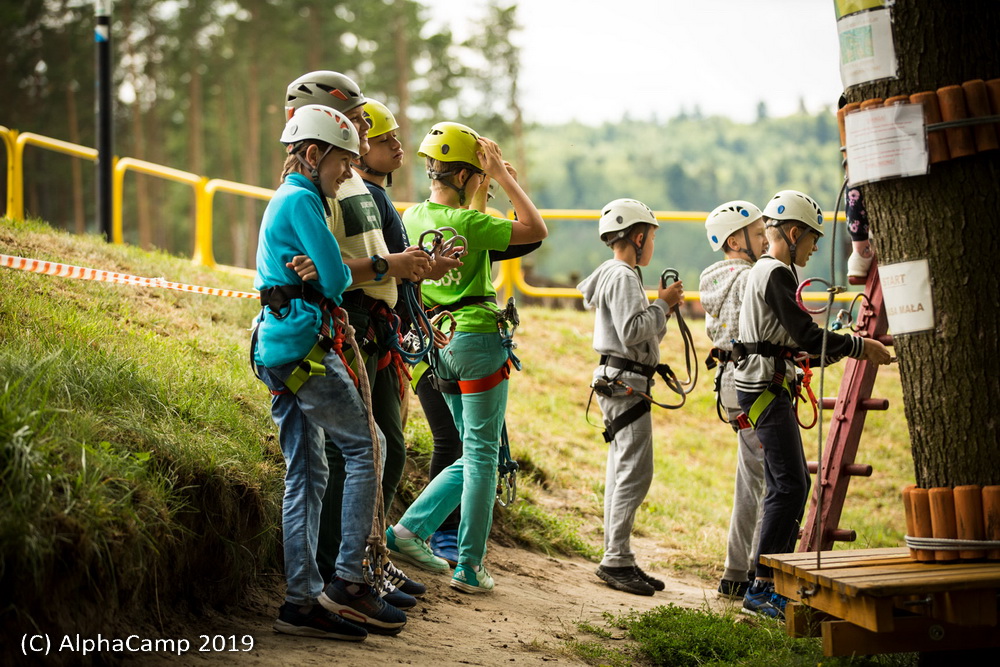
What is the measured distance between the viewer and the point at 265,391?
6145mm

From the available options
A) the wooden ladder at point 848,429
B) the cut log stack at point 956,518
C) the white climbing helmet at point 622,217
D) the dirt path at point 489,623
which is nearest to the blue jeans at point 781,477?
the wooden ladder at point 848,429

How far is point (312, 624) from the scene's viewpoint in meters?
4.15

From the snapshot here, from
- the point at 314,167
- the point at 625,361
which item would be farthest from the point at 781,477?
the point at 314,167

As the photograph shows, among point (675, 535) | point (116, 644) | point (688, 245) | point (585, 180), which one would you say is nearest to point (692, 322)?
point (675, 535)

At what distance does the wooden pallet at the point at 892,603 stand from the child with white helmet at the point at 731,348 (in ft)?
5.48

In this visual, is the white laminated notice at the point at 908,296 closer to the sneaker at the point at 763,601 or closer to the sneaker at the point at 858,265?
the sneaker at the point at 858,265

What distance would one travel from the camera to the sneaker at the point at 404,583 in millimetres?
4816

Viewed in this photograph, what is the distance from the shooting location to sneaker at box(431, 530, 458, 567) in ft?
19.6

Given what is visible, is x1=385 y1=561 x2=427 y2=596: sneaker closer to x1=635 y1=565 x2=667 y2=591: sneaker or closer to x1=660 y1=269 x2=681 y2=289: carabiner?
x1=635 y1=565 x2=667 y2=591: sneaker

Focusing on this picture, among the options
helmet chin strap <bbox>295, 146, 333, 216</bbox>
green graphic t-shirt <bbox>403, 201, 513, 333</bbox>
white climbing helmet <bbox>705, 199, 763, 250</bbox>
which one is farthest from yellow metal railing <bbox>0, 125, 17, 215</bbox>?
white climbing helmet <bbox>705, 199, 763, 250</bbox>

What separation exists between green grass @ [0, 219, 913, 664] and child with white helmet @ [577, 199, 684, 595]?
99 cm

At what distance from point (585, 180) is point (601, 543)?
420 ft

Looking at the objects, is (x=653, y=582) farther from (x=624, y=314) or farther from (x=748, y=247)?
(x=748, y=247)

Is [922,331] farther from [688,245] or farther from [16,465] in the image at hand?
[688,245]
